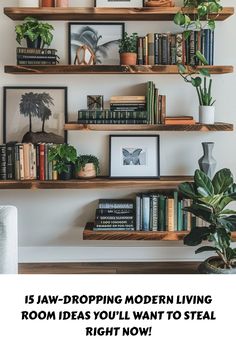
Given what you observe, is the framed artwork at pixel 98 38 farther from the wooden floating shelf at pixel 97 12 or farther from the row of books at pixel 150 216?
the row of books at pixel 150 216

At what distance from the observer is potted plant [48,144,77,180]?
3.53 meters

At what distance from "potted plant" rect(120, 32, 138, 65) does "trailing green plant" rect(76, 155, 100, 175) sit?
670 mm

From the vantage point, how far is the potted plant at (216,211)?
3209mm

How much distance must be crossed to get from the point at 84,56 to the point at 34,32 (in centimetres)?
36

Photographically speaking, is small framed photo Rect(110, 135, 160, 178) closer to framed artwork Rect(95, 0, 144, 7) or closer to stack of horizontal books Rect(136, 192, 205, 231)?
stack of horizontal books Rect(136, 192, 205, 231)

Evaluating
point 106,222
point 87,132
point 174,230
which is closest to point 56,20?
point 87,132

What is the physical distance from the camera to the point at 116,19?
11.9 feet

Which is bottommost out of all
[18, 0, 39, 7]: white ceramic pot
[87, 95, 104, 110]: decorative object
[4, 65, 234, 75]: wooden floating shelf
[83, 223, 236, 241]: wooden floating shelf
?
[83, 223, 236, 241]: wooden floating shelf

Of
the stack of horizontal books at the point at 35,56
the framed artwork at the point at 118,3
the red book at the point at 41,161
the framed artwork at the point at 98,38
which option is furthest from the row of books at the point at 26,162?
the framed artwork at the point at 118,3

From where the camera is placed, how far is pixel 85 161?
11.9 ft

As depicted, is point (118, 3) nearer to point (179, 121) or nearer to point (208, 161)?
point (179, 121)

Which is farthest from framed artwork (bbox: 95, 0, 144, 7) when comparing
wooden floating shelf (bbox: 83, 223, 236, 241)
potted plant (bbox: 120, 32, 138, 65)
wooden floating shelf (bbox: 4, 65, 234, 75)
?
wooden floating shelf (bbox: 83, 223, 236, 241)

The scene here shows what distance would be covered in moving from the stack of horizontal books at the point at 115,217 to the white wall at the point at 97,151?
20 cm

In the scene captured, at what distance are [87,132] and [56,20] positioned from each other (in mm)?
792
